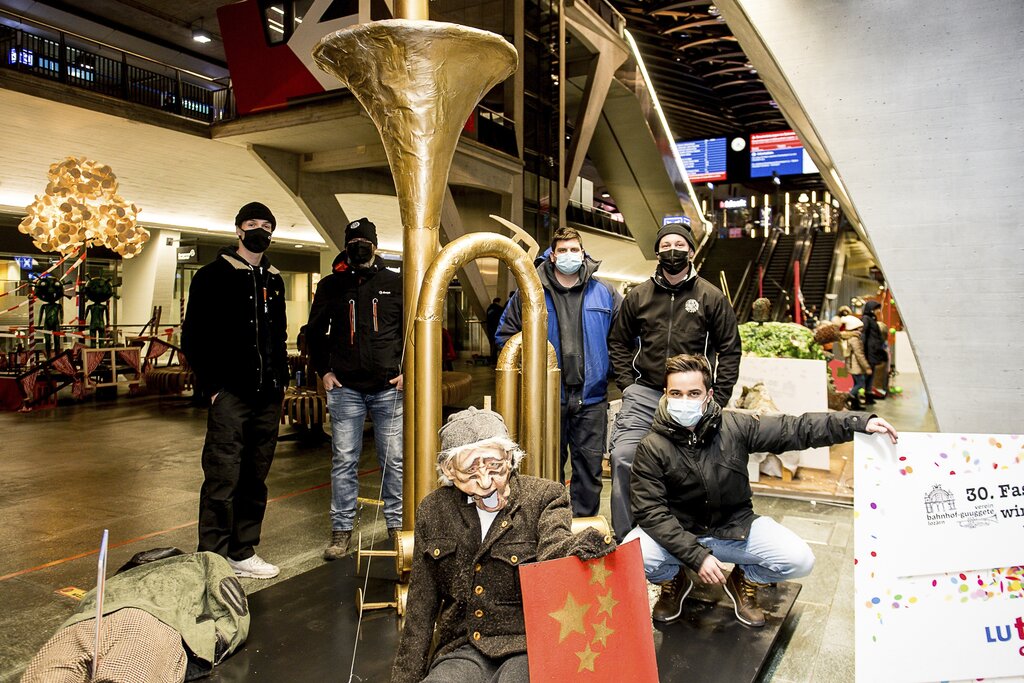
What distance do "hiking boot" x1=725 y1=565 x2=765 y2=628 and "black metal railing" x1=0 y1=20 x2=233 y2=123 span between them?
9.53 metres

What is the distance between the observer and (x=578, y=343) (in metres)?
3.30

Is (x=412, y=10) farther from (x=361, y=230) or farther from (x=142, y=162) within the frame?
(x=142, y=162)

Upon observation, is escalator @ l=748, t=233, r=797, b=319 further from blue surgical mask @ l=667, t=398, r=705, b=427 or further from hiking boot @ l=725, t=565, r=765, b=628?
blue surgical mask @ l=667, t=398, r=705, b=427

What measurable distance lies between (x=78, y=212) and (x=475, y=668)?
30.6 feet

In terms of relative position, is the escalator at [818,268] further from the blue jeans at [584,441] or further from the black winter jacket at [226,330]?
the black winter jacket at [226,330]

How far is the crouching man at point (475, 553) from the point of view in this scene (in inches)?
68.4

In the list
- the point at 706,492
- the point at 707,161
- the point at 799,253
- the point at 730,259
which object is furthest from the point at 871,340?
the point at 707,161

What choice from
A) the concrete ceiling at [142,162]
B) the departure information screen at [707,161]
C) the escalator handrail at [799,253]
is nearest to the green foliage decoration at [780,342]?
the concrete ceiling at [142,162]

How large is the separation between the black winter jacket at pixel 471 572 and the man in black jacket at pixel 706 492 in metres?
0.82

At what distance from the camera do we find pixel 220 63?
16.3 metres

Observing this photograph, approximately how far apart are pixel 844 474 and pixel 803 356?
3.43 ft

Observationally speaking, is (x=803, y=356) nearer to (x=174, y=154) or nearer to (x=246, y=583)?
(x=246, y=583)

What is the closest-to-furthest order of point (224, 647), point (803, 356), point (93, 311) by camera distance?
point (224, 647), point (803, 356), point (93, 311)

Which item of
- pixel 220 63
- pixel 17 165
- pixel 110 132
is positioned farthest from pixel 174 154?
pixel 220 63
